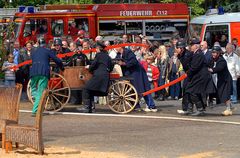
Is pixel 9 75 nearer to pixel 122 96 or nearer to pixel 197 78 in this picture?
pixel 122 96

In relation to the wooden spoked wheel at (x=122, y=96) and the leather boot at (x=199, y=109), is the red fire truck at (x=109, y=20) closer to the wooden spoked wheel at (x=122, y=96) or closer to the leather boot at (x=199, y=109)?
the wooden spoked wheel at (x=122, y=96)

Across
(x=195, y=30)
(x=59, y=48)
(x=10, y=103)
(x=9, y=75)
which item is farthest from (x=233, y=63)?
(x=10, y=103)

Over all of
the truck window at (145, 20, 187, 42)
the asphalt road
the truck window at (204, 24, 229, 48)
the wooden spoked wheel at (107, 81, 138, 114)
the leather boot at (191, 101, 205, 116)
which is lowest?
the asphalt road

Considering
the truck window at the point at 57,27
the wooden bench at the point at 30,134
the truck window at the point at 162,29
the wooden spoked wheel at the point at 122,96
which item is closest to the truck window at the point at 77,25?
the truck window at the point at 57,27

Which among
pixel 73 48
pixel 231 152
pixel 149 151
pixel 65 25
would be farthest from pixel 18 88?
pixel 65 25

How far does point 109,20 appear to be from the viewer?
30281 mm

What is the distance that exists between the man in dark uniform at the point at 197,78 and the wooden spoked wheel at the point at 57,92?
2.95m

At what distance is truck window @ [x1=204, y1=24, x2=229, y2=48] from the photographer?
2516cm

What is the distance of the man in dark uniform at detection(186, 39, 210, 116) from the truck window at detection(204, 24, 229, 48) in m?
8.32

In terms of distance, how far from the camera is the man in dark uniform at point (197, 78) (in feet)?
55.1

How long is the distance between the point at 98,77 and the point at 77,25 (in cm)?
1280

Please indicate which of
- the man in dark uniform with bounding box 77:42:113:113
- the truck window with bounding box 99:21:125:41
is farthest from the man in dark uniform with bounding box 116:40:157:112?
the truck window with bounding box 99:21:125:41

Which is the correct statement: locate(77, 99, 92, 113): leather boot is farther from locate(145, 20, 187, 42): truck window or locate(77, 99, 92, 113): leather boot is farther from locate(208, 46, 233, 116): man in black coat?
locate(145, 20, 187, 42): truck window

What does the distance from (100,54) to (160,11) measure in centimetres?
1389
